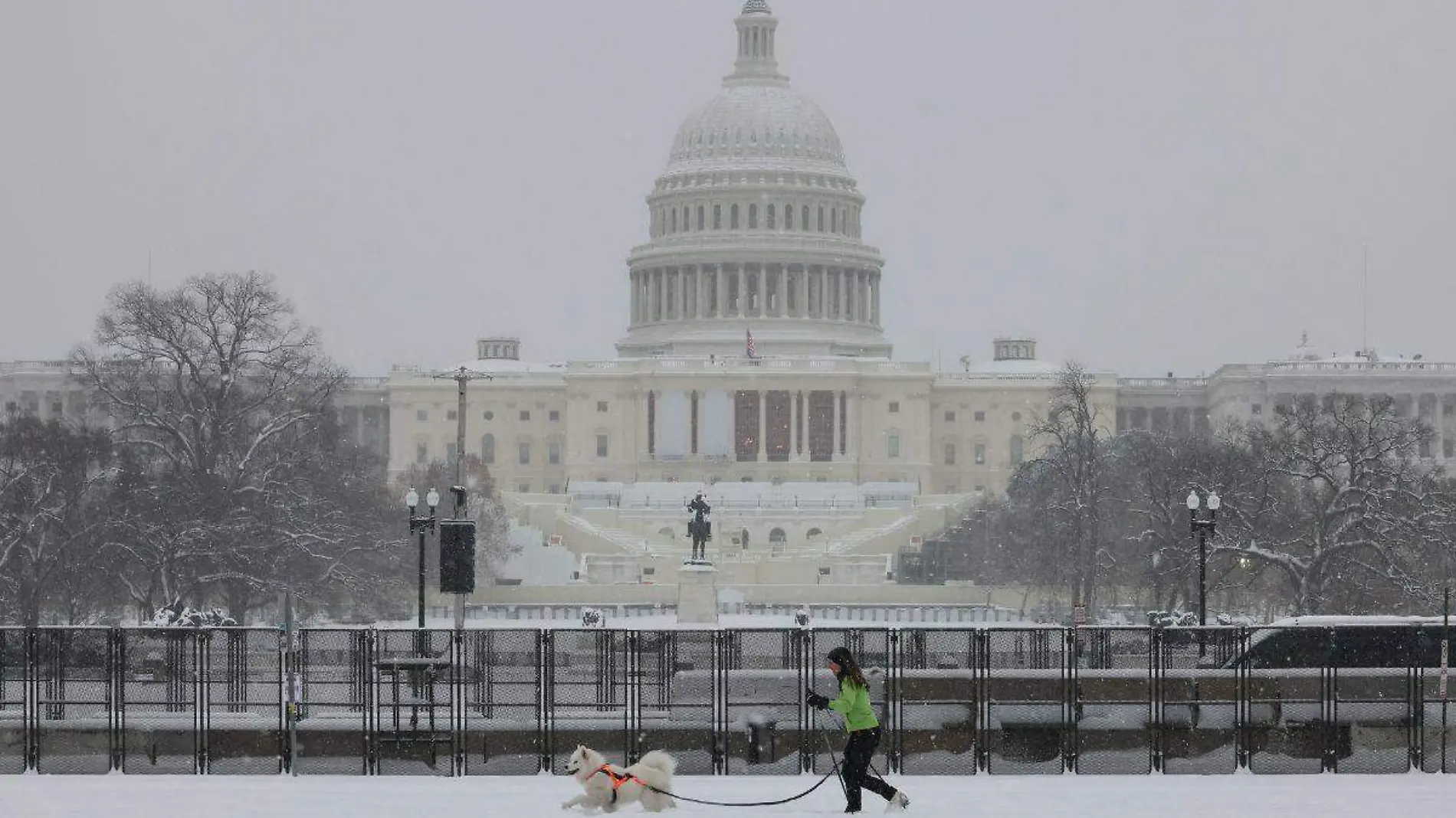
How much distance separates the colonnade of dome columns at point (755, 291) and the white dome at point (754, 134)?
673cm

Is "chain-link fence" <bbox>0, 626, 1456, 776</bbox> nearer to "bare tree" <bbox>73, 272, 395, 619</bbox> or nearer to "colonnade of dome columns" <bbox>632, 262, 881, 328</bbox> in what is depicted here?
"bare tree" <bbox>73, 272, 395, 619</bbox>

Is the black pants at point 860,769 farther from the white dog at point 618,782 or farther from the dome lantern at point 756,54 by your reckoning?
the dome lantern at point 756,54

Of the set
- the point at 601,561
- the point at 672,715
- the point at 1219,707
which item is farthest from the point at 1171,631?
the point at 601,561

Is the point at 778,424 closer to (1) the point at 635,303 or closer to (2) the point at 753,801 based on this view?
(1) the point at 635,303

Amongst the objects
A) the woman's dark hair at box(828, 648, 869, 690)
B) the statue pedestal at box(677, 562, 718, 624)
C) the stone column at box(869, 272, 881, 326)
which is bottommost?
the statue pedestal at box(677, 562, 718, 624)

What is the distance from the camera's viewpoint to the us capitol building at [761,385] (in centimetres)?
17275

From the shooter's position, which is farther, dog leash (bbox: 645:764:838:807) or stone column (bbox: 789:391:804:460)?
stone column (bbox: 789:391:804:460)

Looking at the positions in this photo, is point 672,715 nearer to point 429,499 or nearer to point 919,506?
point 429,499

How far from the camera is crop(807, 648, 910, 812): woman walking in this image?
30.8 metres

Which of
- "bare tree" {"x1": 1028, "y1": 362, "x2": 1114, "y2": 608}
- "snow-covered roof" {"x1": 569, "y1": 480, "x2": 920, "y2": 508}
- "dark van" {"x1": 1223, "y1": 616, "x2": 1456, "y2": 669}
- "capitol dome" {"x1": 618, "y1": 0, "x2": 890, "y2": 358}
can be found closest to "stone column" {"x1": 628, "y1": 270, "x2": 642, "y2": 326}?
"capitol dome" {"x1": 618, "y1": 0, "x2": 890, "y2": 358}

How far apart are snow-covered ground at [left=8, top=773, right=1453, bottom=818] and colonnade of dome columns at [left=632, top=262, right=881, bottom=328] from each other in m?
154

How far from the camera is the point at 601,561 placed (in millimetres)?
122875

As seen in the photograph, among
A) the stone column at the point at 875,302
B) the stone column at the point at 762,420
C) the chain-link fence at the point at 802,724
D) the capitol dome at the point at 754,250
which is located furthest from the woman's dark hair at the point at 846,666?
the stone column at the point at 875,302

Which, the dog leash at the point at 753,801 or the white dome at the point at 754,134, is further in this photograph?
the white dome at the point at 754,134
